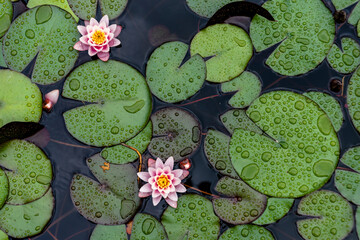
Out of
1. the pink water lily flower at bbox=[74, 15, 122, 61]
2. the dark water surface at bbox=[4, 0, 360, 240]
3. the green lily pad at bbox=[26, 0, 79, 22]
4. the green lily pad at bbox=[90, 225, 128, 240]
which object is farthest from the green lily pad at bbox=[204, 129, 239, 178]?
the green lily pad at bbox=[26, 0, 79, 22]

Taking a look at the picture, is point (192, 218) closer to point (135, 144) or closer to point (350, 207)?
point (135, 144)

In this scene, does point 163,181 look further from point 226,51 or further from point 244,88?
point 226,51

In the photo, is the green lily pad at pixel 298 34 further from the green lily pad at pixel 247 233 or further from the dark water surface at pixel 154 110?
the green lily pad at pixel 247 233

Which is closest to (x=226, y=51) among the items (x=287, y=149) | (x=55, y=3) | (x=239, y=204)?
(x=287, y=149)

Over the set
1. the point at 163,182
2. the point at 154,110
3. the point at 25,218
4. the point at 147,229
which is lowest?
the point at 25,218

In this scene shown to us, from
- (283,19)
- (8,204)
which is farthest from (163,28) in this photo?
(8,204)

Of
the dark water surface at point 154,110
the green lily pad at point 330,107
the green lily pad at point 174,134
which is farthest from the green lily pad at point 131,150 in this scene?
the green lily pad at point 330,107
